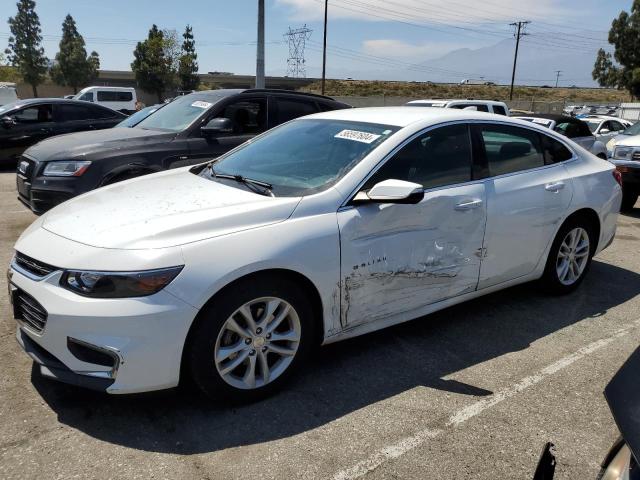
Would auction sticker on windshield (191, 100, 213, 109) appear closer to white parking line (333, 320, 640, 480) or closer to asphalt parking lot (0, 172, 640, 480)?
asphalt parking lot (0, 172, 640, 480)

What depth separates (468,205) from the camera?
3.71 meters

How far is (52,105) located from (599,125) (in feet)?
48.4

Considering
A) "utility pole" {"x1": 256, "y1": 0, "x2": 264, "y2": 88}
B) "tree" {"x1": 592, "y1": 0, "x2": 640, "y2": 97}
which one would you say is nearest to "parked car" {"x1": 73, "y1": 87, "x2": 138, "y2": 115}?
"utility pole" {"x1": 256, "y1": 0, "x2": 264, "y2": 88}

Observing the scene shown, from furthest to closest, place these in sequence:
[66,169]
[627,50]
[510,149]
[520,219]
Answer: [627,50] → [66,169] → [510,149] → [520,219]

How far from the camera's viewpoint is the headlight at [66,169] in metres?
5.43

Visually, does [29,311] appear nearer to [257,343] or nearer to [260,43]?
[257,343]

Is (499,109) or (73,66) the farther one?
(73,66)

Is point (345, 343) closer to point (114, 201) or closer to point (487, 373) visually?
point (487, 373)

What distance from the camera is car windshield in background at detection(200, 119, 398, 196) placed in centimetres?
338

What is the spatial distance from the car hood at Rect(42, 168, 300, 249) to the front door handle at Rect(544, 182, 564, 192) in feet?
7.51

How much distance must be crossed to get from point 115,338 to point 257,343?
29.1 inches

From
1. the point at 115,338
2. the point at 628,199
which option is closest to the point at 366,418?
the point at 115,338

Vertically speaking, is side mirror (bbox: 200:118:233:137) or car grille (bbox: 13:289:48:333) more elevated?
side mirror (bbox: 200:118:233:137)

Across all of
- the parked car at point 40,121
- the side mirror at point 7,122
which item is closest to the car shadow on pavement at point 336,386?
the parked car at point 40,121
